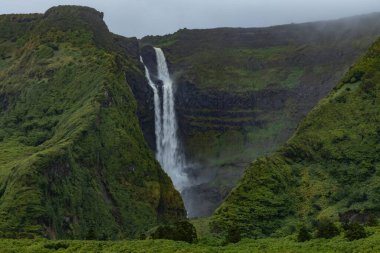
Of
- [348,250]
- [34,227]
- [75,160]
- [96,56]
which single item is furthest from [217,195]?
[348,250]

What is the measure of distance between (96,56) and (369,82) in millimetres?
67858

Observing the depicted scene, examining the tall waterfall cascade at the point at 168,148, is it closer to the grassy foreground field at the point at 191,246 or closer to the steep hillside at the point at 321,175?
the steep hillside at the point at 321,175

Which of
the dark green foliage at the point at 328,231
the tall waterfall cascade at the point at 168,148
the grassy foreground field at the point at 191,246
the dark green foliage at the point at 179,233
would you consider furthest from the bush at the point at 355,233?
the tall waterfall cascade at the point at 168,148

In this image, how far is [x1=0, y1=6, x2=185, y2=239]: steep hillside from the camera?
4402 inches

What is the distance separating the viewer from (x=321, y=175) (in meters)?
116

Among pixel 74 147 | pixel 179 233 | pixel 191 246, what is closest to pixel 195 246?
Result: pixel 191 246

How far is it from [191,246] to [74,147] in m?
62.9

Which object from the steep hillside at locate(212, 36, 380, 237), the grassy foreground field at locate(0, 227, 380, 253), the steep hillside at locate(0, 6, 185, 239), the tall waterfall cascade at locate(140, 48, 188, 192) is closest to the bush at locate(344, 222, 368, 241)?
the grassy foreground field at locate(0, 227, 380, 253)

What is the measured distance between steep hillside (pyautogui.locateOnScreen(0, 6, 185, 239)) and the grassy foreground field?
18.9m

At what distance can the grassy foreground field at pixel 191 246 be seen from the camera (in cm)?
6356

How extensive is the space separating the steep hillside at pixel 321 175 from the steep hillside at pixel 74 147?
24107 mm

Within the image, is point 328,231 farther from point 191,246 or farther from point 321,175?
point 321,175

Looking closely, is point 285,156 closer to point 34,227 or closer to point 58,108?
point 34,227

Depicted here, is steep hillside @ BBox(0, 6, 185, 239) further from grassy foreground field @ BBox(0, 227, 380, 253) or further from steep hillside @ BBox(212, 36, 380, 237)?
steep hillside @ BBox(212, 36, 380, 237)
